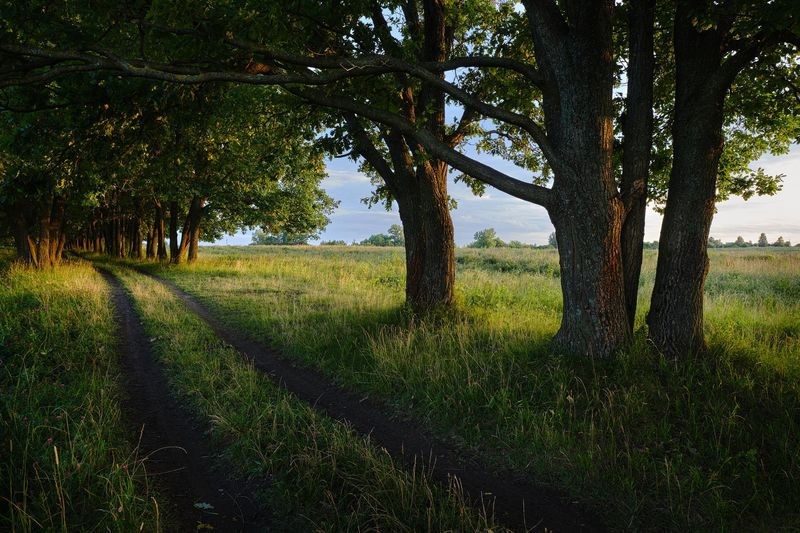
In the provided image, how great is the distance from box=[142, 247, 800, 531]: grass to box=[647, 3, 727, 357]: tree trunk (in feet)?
2.20

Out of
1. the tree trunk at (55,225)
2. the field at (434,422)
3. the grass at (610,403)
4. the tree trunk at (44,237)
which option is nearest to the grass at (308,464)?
the field at (434,422)

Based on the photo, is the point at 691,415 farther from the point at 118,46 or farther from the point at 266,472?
the point at 118,46

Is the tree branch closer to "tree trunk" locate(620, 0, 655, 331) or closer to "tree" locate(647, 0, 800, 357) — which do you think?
"tree trunk" locate(620, 0, 655, 331)

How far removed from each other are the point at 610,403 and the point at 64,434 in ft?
20.2

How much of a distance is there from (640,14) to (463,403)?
23.0 ft

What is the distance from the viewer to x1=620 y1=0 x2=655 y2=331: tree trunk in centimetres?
721

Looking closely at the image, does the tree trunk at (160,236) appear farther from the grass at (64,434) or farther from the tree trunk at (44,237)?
the grass at (64,434)

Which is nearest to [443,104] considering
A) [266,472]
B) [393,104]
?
[393,104]

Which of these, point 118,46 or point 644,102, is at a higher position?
point 118,46

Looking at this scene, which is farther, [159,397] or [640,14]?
[640,14]

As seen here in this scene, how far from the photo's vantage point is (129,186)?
864 inches

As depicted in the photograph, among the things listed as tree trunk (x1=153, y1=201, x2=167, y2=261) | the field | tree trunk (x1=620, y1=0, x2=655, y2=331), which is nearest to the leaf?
the field

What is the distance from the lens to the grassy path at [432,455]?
13.1 ft

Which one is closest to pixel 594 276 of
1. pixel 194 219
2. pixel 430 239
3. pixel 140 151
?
pixel 430 239
